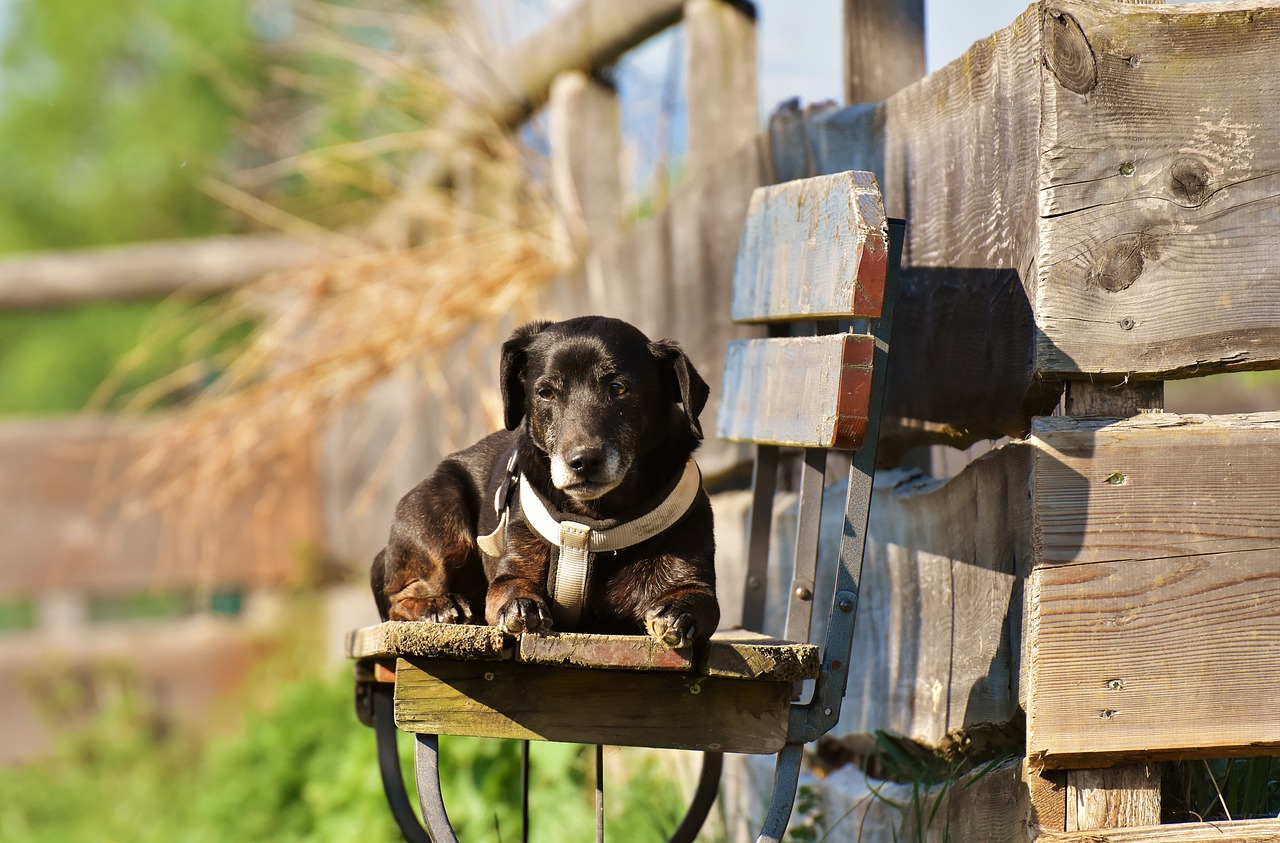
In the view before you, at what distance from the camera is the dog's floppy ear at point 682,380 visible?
2.64 m

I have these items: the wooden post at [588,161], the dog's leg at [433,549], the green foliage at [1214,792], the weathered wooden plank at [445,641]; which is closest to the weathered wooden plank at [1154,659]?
the green foliage at [1214,792]

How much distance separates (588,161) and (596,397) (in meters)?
2.81

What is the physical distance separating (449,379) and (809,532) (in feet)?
12.0

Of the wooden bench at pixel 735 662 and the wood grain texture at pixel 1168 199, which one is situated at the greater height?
the wood grain texture at pixel 1168 199

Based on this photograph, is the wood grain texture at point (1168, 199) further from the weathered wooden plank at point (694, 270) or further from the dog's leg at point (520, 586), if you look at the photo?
the weathered wooden plank at point (694, 270)

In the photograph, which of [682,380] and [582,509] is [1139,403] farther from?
[582,509]

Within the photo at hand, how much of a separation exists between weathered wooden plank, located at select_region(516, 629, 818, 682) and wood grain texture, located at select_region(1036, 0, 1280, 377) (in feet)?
2.52

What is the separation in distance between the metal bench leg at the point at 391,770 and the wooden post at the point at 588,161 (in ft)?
8.30

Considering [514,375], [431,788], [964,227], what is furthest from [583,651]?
[964,227]

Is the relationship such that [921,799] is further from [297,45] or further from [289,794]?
[297,45]

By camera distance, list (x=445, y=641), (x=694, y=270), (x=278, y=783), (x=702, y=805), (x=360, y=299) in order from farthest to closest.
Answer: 1. (x=360, y=299)
2. (x=278, y=783)
3. (x=694, y=270)
4. (x=702, y=805)
5. (x=445, y=641)

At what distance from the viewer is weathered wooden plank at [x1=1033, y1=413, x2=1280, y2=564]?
2.39m

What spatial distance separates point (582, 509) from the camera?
272 cm

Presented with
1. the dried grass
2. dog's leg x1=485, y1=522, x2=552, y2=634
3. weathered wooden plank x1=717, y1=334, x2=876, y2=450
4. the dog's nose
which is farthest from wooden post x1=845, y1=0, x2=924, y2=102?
the dried grass
